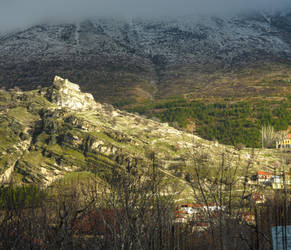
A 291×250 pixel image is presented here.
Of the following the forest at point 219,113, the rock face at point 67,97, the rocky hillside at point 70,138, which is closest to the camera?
the rocky hillside at point 70,138

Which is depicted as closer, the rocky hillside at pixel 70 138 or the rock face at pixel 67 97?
the rocky hillside at pixel 70 138

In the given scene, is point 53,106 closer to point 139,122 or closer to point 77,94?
point 77,94

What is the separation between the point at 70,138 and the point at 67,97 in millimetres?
23675

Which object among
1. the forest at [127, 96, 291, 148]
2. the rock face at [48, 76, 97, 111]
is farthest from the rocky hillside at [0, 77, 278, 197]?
the forest at [127, 96, 291, 148]

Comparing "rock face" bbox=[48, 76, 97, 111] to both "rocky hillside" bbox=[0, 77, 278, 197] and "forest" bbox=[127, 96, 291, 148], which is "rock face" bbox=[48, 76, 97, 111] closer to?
"rocky hillside" bbox=[0, 77, 278, 197]

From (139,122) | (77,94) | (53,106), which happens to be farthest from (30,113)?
(139,122)

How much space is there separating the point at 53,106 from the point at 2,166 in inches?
1430

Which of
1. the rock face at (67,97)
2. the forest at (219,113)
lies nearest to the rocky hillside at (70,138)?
the rock face at (67,97)

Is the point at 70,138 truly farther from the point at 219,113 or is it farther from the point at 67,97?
the point at 219,113

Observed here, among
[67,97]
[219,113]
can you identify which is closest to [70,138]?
[67,97]

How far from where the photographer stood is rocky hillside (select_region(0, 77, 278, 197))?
83.5 meters

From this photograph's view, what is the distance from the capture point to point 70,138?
96.4 m

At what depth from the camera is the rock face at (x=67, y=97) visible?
115250 mm

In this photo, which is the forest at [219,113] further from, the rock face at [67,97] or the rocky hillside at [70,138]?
the rock face at [67,97]
